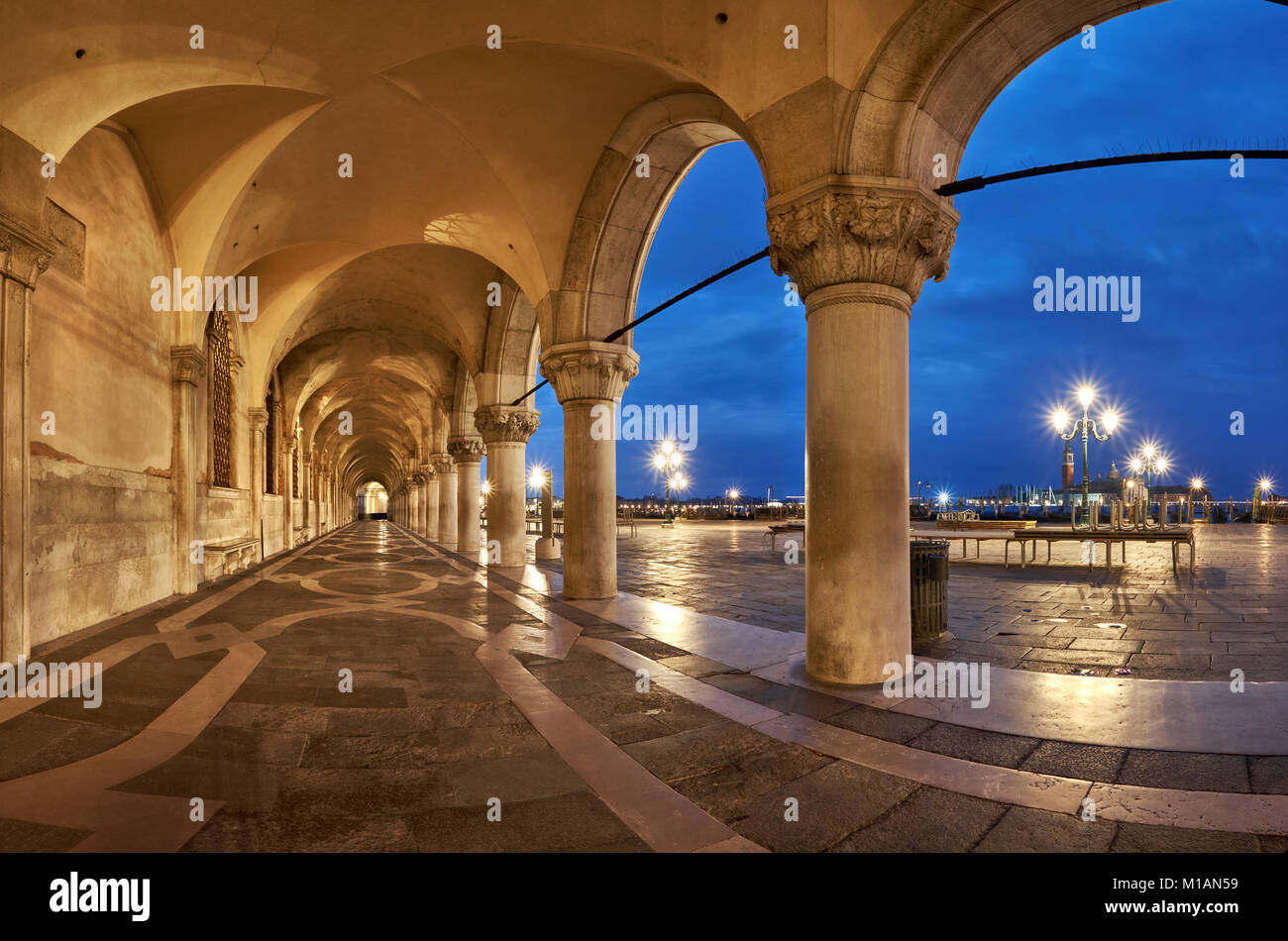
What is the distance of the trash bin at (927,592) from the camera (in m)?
5.59

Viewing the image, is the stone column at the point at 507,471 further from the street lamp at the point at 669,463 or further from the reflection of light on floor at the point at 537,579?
the street lamp at the point at 669,463

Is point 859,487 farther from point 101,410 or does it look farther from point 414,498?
point 414,498

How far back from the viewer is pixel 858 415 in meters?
4.41

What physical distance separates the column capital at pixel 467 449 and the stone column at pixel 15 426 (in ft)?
43.9

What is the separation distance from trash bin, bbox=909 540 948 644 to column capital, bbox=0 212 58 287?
7.26 metres

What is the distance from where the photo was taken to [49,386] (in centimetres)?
589

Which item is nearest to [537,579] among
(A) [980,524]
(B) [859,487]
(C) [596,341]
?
(C) [596,341]

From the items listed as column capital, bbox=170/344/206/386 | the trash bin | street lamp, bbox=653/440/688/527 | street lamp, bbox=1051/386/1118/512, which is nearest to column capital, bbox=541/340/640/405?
the trash bin

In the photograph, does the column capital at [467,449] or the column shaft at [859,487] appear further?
the column capital at [467,449]

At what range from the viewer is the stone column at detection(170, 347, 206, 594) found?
8734 mm

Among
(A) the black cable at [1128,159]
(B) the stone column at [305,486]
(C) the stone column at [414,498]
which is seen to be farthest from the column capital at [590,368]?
(C) the stone column at [414,498]

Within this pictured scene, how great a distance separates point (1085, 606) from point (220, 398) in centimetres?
1385
